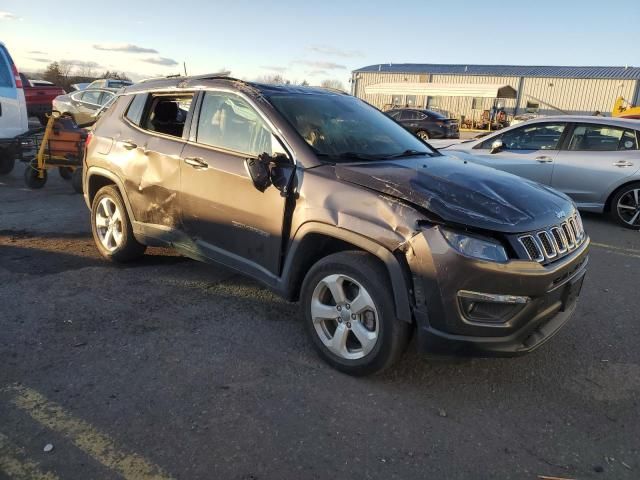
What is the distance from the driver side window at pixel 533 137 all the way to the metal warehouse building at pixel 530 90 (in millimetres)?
32406

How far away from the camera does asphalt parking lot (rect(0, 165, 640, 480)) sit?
95.8 inches

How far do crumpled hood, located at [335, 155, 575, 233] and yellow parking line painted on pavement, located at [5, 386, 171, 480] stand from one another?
1.88 meters

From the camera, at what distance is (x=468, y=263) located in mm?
2639

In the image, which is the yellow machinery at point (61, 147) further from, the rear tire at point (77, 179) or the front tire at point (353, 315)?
the front tire at point (353, 315)


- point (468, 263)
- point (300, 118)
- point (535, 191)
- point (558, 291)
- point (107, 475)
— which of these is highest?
point (300, 118)

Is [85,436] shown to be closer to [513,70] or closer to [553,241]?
[553,241]

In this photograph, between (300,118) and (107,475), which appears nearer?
(107,475)

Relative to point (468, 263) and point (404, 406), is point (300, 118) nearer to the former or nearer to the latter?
point (468, 263)

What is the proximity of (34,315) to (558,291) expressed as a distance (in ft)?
12.0

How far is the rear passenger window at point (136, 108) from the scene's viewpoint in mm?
4691

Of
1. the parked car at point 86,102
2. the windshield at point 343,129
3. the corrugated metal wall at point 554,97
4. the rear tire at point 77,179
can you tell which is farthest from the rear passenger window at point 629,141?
the corrugated metal wall at point 554,97

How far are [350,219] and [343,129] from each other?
1.14 meters

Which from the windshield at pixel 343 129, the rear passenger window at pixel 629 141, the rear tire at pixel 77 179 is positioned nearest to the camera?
the windshield at pixel 343 129

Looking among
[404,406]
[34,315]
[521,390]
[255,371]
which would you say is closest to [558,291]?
[521,390]
